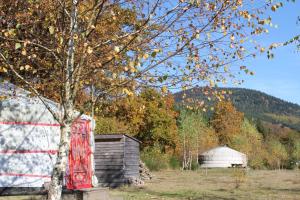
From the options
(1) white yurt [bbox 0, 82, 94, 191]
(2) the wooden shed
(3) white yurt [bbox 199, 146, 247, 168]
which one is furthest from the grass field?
(3) white yurt [bbox 199, 146, 247, 168]

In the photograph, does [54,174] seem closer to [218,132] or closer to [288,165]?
[288,165]

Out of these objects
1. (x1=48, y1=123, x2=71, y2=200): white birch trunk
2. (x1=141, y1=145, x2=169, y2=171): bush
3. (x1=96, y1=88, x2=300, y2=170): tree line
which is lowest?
(x1=48, y1=123, x2=71, y2=200): white birch trunk

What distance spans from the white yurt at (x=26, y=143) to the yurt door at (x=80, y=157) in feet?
0.08

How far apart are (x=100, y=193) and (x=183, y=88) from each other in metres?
4.63

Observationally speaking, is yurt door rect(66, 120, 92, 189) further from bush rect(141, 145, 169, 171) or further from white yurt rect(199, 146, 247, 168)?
white yurt rect(199, 146, 247, 168)

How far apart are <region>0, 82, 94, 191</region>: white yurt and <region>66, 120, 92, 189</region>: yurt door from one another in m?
0.03

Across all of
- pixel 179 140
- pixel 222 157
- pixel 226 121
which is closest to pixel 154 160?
pixel 179 140

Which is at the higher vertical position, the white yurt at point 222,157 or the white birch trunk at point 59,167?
the white yurt at point 222,157

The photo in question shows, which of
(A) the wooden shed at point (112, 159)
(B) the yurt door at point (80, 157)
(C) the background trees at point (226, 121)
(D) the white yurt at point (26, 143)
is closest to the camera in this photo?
(D) the white yurt at point (26, 143)

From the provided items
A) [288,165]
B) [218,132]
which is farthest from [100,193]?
[218,132]

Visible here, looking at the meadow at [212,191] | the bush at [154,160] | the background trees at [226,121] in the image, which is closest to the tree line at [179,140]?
the bush at [154,160]

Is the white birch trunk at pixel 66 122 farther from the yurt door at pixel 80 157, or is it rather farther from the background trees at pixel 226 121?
the background trees at pixel 226 121

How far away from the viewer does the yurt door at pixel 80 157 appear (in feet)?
41.2

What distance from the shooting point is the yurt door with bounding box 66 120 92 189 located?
12570 mm
